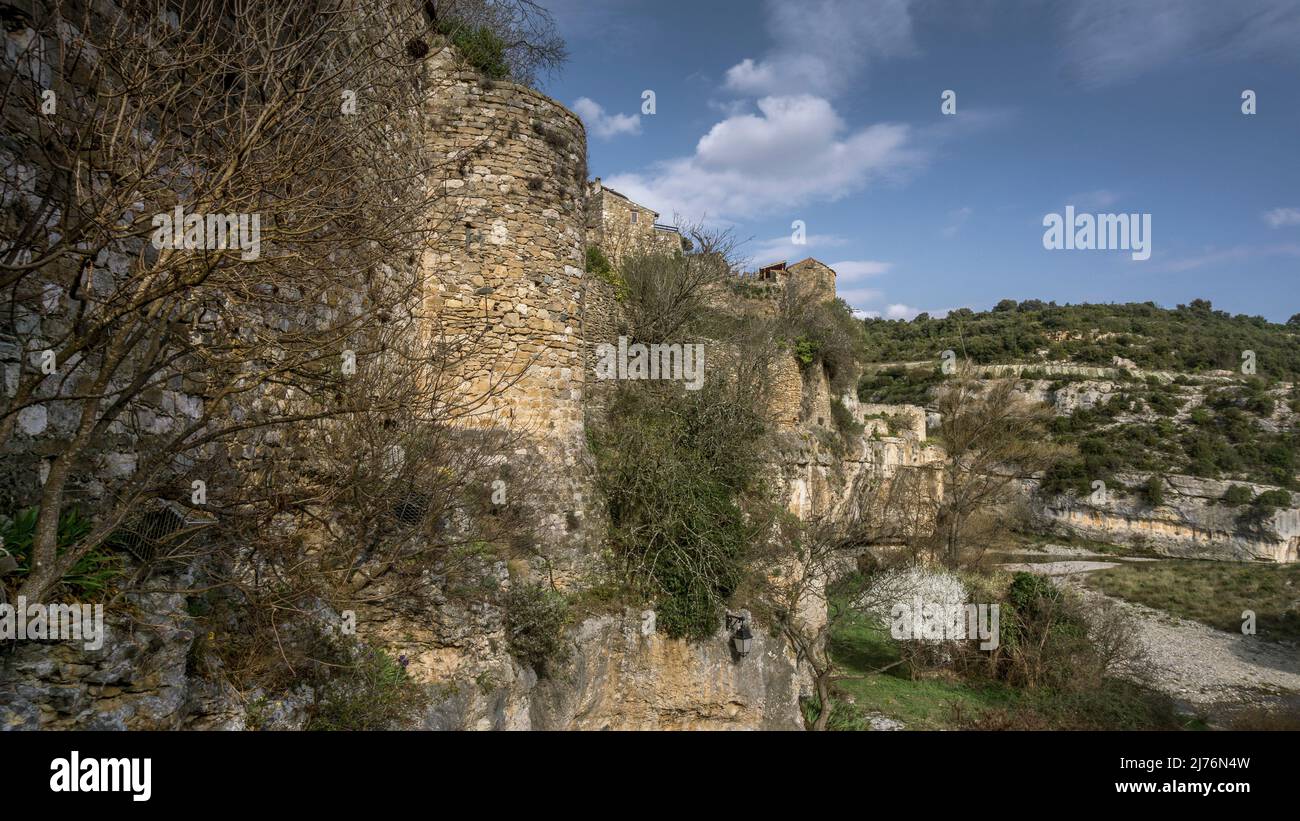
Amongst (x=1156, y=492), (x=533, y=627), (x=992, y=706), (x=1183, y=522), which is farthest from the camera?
(x=1156, y=492)

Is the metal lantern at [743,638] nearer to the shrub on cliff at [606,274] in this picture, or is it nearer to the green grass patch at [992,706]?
the green grass patch at [992,706]

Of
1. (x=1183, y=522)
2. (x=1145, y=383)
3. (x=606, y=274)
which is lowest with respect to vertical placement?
(x=1183, y=522)

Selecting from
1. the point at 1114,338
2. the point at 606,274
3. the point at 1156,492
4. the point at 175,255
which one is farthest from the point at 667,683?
the point at 1114,338

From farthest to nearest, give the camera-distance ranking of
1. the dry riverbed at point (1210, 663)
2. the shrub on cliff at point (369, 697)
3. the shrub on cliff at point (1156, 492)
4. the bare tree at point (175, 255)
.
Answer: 1. the shrub on cliff at point (1156, 492)
2. the dry riverbed at point (1210, 663)
3. the shrub on cliff at point (369, 697)
4. the bare tree at point (175, 255)

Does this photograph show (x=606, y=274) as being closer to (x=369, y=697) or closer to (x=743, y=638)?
(x=743, y=638)

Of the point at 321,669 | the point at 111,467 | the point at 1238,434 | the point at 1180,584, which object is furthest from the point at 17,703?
the point at 1238,434

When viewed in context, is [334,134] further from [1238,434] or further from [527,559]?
[1238,434]

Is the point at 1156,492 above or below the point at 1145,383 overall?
below

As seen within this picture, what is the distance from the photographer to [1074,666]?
51.4ft

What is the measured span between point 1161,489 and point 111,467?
48573mm

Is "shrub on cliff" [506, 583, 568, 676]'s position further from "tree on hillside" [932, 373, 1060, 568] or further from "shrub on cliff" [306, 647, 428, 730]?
"tree on hillside" [932, 373, 1060, 568]

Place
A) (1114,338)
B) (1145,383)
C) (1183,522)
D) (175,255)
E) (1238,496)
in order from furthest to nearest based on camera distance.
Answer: (1114,338), (1145,383), (1183,522), (1238,496), (175,255)

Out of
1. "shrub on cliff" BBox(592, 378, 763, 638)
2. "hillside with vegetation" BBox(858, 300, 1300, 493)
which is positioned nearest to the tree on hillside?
"hillside with vegetation" BBox(858, 300, 1300, 493)

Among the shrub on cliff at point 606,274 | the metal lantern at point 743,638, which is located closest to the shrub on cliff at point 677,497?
the metal lantern at point 743,638
